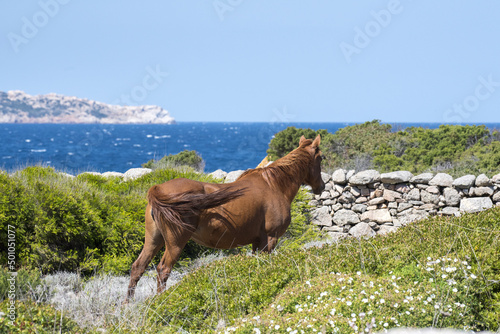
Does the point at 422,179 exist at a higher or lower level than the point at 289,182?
lower

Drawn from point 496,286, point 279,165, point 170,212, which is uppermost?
point 279,165

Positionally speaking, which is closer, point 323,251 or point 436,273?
point 436,273

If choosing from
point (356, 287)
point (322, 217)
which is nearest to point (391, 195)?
point (322, 217)

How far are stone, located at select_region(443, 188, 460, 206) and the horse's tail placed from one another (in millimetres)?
7165

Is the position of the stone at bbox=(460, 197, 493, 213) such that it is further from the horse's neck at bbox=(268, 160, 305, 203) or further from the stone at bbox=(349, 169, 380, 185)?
the horse's neck at bbox=(268, 160, 305, 203)

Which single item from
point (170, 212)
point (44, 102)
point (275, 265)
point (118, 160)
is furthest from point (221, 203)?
point (44, 102)

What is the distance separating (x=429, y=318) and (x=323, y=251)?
6.09 feet

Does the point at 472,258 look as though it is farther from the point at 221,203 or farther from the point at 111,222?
the point at 111,222

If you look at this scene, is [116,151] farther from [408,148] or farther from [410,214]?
[410,214]

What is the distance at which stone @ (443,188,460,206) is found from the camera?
10320mm

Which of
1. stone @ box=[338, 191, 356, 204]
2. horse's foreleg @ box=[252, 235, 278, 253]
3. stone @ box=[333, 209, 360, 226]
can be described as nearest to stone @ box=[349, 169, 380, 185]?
stone @ box=[338, 191, 356, 204]

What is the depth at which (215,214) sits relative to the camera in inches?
198

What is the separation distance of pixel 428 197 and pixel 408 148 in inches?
248

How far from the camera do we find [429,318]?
3.40 meters
